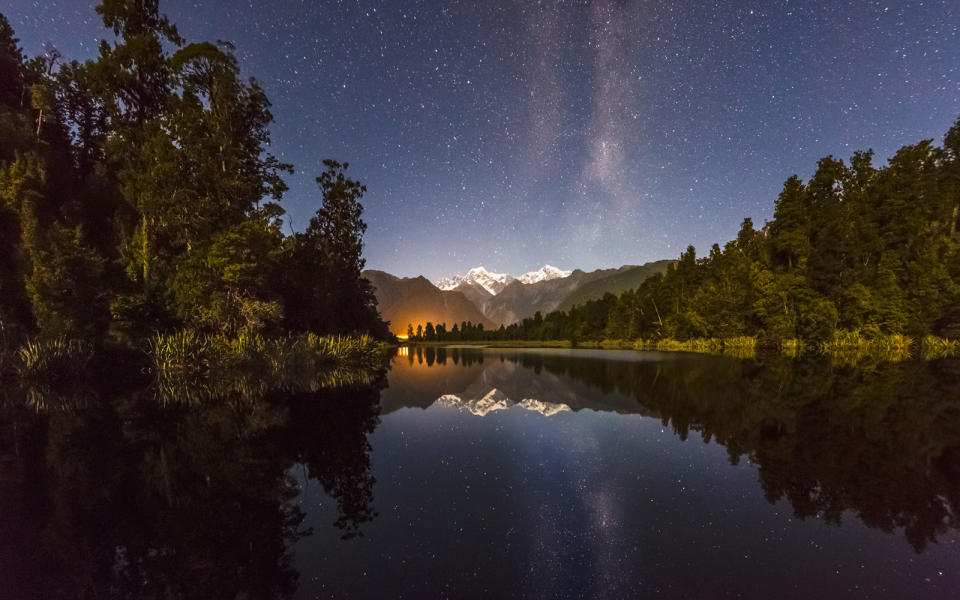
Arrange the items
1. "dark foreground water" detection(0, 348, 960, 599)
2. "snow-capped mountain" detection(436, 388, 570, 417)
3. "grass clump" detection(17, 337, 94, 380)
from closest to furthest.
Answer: "dark foreground water" detection(0, 348, 960, 599)
"snow-capped mountain" detection(436, 388, 570, 417)
"grass clump" detection(17, 337, 94, 380)

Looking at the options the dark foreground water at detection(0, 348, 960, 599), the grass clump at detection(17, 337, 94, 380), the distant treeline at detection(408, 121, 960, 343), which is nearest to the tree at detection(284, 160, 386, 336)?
the grass clump at detection(17, 337, 94, 380)

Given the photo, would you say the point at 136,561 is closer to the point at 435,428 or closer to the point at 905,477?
the point at 435,428

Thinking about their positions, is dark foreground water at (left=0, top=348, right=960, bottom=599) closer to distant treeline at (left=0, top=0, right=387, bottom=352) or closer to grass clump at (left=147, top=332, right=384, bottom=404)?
grass clump at (left=147, top=332, right=384, bottom=404)

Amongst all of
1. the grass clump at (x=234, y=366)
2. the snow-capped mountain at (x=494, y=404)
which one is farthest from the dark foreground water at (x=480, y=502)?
the grass clump at (x=234, y=366)

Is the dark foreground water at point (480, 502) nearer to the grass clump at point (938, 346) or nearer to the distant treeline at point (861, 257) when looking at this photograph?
the distant treeline at point (861, 257)

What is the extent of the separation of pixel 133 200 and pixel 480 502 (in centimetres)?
3514

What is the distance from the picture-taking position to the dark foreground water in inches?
199

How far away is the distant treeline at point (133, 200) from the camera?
24.2 m

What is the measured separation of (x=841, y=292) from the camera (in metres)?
47.2

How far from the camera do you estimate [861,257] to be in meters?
48.4

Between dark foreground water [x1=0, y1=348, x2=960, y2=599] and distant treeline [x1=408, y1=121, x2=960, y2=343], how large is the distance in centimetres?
4196

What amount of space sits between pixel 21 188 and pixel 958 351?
89848 millimetres

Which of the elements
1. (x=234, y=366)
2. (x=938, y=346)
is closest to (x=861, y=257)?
(x=938, y=346)

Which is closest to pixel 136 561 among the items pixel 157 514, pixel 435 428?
pixel 157 514
